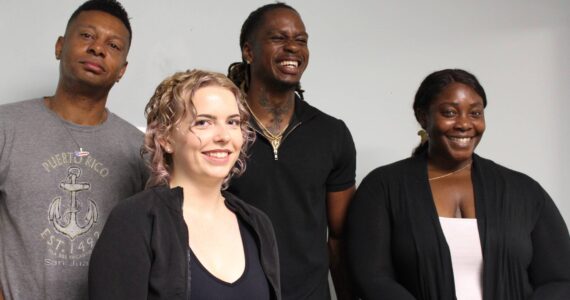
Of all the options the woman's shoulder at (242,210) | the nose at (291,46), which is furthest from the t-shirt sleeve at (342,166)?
the woman's shoulder at (242,210)

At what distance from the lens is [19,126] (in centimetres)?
164

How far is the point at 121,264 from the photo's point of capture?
1.23m

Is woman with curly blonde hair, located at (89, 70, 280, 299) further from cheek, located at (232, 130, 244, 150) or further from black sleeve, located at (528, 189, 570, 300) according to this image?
black sleeve, located at (528, 189, 570, 300)

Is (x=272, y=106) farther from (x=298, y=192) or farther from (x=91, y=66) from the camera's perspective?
(x=91, y=66)

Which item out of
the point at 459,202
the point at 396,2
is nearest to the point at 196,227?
the point at 459,202

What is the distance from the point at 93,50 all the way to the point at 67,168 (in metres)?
0.33

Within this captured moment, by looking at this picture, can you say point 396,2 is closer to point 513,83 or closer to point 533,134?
point 513,83

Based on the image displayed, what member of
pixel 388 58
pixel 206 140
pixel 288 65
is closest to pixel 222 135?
pixel 206 140

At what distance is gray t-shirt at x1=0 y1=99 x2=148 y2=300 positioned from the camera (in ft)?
5.19

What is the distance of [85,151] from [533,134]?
1.95 m

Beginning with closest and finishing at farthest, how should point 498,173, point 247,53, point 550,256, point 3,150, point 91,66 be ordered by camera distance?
1. point 3,150
2. point 91,66
3. point 550,256
4. point 498,173
5. point 247,53

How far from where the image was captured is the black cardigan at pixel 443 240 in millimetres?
1758

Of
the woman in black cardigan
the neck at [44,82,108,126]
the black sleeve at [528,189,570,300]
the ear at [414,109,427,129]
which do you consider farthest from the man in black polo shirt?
the black sleeve at [528,189,570,300]

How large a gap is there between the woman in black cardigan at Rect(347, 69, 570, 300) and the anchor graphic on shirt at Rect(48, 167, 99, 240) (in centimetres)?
78
